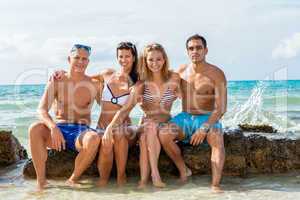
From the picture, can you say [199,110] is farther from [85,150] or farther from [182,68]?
[85,150]

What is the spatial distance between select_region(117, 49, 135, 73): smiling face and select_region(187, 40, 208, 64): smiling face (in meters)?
0.79

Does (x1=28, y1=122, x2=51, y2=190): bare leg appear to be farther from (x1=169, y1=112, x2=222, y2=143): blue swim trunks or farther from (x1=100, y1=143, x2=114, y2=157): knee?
(x1=169, y1=112, x2=222, y2=143): blue swim trunks

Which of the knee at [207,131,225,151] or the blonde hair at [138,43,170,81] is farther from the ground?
the blonde hair at [138,43,170,81]

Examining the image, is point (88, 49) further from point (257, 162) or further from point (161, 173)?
point (257, 162)

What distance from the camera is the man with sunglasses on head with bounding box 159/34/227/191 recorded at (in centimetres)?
544

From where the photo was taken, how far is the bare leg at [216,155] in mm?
5250

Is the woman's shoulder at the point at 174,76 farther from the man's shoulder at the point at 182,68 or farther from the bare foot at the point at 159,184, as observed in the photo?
the bare foot at the point at 159,184

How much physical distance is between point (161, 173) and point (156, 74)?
137 cm

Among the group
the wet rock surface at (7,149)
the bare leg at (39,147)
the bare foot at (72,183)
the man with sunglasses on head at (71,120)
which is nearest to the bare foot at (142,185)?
the man with sunglasses on head at (71,120)


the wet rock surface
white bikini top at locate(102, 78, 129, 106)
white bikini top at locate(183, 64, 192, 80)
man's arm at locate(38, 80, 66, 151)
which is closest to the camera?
man's arm at locate(38, 80, 66, 151)

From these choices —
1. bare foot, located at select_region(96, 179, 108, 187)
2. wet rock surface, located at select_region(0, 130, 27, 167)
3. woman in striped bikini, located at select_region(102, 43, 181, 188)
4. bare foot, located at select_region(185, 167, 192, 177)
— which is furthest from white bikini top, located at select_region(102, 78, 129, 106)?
wet rock surface, located at select_region(0, 130, 27, 167)

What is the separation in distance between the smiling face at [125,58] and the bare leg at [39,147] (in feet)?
4.16

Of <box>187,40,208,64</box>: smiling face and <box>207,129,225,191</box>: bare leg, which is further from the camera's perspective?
<box>187,40,208,64</box>: smiling face

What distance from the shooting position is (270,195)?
16.3ft
